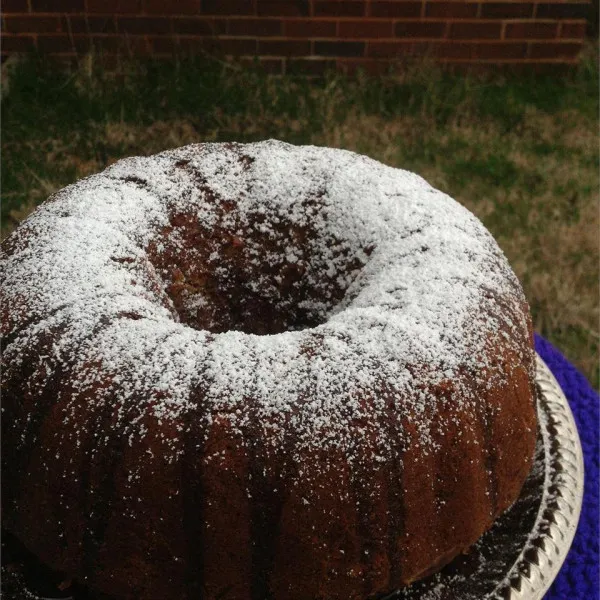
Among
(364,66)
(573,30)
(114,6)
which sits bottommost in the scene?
(364,66)

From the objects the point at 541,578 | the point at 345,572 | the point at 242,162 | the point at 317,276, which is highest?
the point at 242,162

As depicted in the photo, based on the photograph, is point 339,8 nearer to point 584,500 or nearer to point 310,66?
point 310,66

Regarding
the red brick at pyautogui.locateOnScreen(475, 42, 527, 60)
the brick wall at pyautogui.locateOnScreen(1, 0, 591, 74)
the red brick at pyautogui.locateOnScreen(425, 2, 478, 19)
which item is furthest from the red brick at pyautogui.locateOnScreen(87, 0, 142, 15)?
the red brick at pyautogui.locateOnScreen(475, 42, 527, 60)

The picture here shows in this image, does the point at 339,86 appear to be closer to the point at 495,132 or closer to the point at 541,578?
the point at 495,132

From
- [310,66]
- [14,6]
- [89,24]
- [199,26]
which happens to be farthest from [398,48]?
[14,6]

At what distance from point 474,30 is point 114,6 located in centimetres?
130

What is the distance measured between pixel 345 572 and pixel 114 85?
229 centimetres

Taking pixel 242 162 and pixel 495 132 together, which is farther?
pixel 495 132

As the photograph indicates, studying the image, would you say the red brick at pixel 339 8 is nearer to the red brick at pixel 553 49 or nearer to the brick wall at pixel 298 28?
the brick wall at pixel 298 28

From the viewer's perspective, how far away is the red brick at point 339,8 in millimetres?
2857

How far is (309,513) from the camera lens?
0.93m

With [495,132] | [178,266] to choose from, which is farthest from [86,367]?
[495,132]

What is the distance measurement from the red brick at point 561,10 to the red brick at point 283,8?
87cm

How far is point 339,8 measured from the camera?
2.88m
